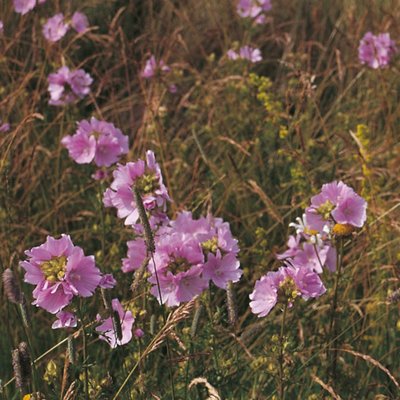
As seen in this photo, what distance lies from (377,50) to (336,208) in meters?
1.83

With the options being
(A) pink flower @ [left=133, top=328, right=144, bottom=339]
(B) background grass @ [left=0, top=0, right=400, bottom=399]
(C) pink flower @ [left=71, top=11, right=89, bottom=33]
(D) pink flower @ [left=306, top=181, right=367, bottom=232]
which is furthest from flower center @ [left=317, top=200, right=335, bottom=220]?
(C) pink flower @ [left=71, top=11, right=89, bottom=33]

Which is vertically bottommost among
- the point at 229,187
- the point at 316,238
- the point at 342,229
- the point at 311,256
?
the point at 229,187

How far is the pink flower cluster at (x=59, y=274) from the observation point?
167 cm

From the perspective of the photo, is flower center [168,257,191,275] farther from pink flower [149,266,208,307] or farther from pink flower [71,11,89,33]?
pink flower [71,11,89,33]

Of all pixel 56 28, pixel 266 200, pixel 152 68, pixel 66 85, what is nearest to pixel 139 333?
pixel 266 200

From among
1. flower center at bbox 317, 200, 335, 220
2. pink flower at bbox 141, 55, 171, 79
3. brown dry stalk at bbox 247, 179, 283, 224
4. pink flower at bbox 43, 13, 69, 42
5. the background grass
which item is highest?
flower center at bbox 317, 200, 335, 220

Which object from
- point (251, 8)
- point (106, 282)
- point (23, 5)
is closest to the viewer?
point (106, 282)

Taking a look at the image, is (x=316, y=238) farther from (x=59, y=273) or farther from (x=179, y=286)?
(x=59, y=273)

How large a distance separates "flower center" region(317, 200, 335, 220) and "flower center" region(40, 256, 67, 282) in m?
0.66

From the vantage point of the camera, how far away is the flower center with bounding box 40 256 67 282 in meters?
1.67

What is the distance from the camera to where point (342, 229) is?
2.01 m

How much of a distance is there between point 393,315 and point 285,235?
1.54 feet

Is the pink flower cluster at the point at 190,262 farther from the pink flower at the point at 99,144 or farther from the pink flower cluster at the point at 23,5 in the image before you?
the pink flower cluster at the point at 23,5

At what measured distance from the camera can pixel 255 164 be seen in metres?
3.42
